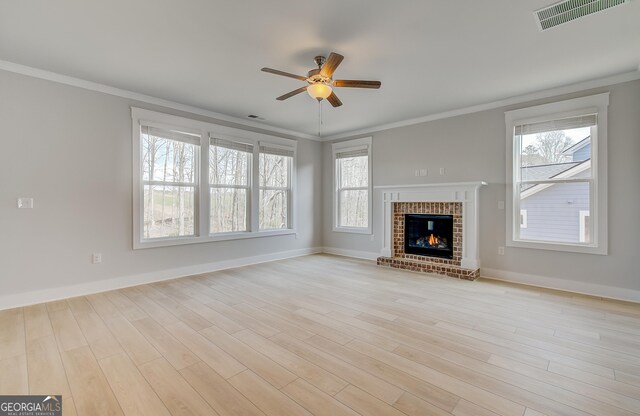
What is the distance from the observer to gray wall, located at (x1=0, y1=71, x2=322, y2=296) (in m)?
3.28

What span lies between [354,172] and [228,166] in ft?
→ 8.87

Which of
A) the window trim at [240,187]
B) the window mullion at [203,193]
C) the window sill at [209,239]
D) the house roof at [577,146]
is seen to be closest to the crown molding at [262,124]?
the window trim at [240,187]

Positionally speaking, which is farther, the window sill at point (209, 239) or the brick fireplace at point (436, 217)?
the brick fireplace at point (436, 217)

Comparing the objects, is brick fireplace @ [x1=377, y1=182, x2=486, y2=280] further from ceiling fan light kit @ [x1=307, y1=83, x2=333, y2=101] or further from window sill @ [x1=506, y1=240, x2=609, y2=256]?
ceiling fan light kit @ [x1=307, y1=83, x2=333, y2=101]

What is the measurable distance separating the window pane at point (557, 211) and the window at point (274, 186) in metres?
4.24

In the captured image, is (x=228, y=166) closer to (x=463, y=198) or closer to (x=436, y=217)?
(x=436, y=217)

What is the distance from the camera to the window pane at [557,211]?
3885mm

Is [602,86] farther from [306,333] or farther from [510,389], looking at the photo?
[306,333]

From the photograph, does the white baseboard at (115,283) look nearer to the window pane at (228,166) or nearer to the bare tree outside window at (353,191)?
the window pane at (228,166)

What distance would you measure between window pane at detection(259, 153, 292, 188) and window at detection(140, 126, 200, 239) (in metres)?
1.35

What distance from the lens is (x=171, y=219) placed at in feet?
15.0

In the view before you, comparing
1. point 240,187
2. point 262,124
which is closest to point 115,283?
point 240,187

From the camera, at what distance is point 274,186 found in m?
6.05

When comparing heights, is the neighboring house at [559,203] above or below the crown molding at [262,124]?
below
